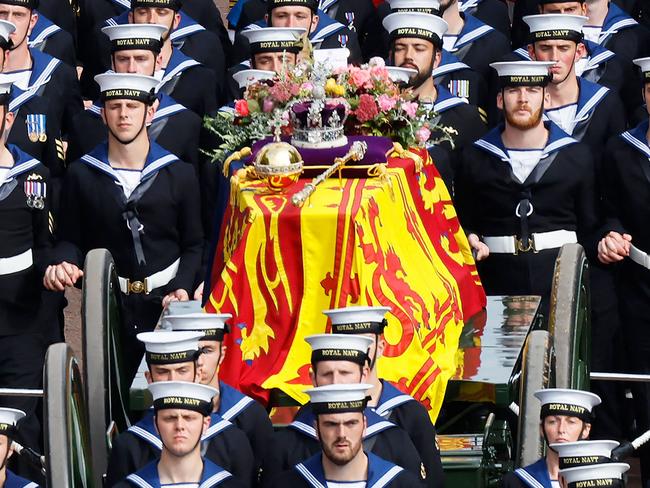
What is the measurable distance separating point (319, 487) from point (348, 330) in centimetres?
117

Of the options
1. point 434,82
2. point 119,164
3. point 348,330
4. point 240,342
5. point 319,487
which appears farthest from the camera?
point 434,82

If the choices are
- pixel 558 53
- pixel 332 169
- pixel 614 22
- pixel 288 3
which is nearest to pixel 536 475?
pixel 332 169

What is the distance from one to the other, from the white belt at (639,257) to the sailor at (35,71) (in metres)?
4.01

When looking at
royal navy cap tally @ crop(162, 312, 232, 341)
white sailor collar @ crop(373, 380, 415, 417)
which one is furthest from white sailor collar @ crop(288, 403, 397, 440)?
royal navy cap tally @ crop(162, 312, 232, 341)

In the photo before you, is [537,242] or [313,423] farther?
[537,242]

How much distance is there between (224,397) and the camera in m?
13.5

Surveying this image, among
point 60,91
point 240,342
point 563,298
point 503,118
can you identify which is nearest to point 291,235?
point 240,342

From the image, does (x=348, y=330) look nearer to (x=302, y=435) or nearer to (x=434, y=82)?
(x=302, y=435)

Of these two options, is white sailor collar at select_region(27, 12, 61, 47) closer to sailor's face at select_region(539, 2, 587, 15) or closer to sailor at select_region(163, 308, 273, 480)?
sailor's face at select_region(539, 2, 587, 15)

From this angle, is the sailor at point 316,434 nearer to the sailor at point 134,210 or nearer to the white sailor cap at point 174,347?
the white sailor cap at point 174,347

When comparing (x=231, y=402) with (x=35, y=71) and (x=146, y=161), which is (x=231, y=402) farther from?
(x=35, y=71)

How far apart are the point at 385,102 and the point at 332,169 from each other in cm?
78

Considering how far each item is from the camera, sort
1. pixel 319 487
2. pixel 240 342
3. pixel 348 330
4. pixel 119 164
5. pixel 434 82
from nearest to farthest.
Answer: pixel 319 487 → pixel 348 330 → pixel 240 342 → pixel 119 164 → pixel 434 82

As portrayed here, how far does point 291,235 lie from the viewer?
14.1 m
